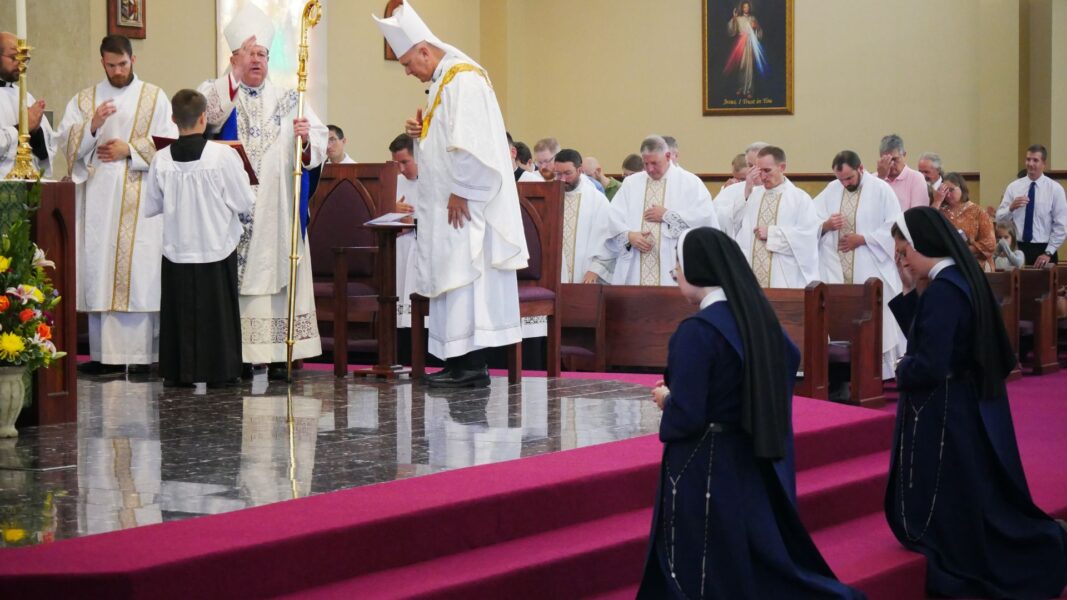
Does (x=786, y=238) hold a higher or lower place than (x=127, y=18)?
lower

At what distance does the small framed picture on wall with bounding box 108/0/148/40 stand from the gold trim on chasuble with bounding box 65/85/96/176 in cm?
357

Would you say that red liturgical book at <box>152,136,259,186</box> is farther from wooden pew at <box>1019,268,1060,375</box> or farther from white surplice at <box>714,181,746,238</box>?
wooden pew at <box>1019,268,1060,375</box>

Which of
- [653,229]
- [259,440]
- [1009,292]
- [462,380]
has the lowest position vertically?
[259,440]

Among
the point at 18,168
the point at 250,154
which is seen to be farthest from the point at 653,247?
the point at 18,168

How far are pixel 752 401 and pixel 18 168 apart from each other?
11.9ft

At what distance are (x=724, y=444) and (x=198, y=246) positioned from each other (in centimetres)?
388

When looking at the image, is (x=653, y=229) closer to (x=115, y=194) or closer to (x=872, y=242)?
(x=872, y=242)

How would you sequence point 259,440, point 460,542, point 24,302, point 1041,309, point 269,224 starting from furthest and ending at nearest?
point 1041,309 → point 269,224 → point 259,440 → point 24,302 → point 460,542

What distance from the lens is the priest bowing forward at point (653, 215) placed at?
11320mm

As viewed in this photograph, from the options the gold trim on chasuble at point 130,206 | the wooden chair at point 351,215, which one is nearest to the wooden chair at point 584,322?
the wooden chair at point 351,215

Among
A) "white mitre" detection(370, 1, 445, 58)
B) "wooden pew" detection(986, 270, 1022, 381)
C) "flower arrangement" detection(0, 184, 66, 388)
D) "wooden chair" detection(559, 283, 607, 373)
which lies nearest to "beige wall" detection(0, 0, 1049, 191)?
"wooden pew" detection(986, 270, 1022, 381)

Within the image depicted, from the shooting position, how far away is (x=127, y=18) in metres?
11.9

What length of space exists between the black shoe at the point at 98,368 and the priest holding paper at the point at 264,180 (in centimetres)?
104

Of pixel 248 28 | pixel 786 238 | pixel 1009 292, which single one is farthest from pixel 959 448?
pixel 1009 292
